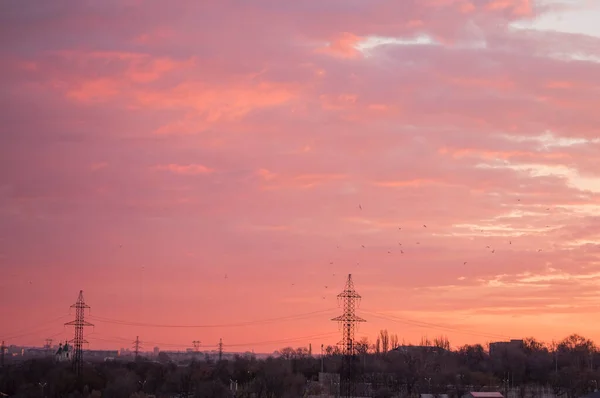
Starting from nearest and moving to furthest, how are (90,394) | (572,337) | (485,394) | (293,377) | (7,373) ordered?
(485,394) < (90,394) < (293,377) < (7,373) < (572,337)

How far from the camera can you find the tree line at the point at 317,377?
401 feet

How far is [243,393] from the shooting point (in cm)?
12038

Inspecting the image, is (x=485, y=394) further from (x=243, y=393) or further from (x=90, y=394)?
(x=90, y=394)

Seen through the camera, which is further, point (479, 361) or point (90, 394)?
point (479, 361)

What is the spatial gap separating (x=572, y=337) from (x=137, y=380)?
106 metres

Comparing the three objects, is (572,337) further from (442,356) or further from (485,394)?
(485,394)

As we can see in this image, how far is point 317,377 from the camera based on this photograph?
154375mm

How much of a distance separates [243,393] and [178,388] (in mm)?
16274

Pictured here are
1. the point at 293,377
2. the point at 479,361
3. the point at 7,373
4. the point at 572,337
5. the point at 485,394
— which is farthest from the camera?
the point at 572,337

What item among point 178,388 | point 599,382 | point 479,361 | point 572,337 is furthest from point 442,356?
point 178,388

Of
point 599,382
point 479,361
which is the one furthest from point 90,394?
point 479,361

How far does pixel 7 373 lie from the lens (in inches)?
5689

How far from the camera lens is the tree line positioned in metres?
122

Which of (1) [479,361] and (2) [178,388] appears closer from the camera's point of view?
(2) [178,388]
